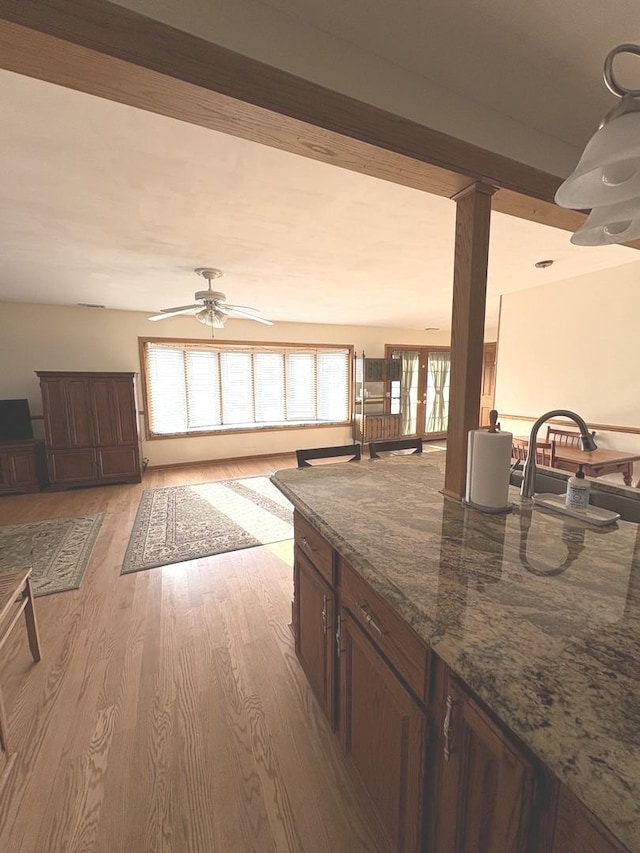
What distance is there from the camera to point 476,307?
1.43 meters

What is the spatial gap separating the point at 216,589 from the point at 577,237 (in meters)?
2.65

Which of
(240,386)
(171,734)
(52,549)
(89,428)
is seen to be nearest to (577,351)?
(171,734)

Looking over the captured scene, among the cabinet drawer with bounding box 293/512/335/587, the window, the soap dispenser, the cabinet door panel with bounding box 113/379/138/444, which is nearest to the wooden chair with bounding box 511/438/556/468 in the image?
the soap dispenser

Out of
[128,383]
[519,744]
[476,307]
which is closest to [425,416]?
[128,383]

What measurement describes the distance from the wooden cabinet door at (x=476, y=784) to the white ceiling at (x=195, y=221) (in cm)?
204

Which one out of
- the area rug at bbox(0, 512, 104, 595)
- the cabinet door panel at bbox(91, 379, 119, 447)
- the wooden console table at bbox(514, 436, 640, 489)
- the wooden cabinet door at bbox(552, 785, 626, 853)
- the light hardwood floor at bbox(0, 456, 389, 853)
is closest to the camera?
the wooden cabinet door at bbox(552, 785, 626, 853)

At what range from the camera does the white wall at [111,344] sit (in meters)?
4.54

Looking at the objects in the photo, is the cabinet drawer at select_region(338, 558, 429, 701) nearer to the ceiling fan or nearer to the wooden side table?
the wooden side table

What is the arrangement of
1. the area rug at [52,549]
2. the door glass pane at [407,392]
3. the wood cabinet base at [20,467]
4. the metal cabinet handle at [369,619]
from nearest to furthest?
the metal cabinet handle at [369,619]
the area rug at [52,549]
the wood cabinet base at [20,467]
the door glass pane at [407,392]

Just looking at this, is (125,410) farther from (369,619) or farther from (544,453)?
(544,453)

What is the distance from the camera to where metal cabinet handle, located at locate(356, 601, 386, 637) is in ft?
3.14

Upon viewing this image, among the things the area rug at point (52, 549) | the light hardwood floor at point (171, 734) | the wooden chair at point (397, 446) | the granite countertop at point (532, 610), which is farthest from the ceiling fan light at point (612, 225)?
the area rug at point (52, 549)

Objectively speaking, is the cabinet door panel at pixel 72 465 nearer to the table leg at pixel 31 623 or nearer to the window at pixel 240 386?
the window at pixel 240 386

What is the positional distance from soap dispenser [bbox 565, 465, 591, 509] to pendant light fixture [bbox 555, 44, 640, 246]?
0.82 meters
